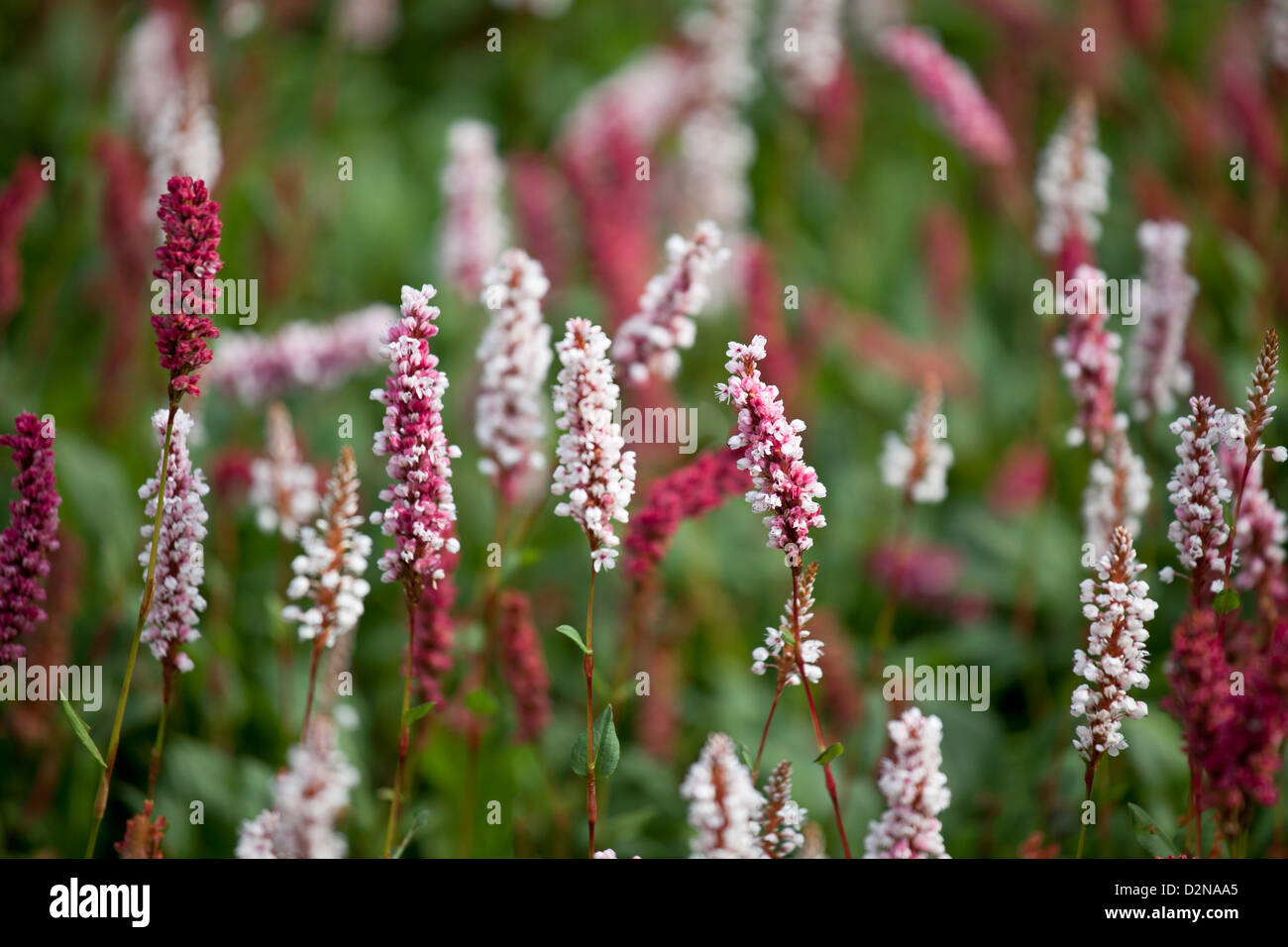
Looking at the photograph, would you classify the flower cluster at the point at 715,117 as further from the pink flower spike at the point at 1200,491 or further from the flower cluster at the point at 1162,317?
the pink flower spike at the point at 1200,491

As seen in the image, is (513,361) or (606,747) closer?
(606,747)

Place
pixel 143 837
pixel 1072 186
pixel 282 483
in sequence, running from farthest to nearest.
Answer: pixel 1072 186, pixel 282 483, pixel 143 837

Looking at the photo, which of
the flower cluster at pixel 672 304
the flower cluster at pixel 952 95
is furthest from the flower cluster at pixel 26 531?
the flower cluster at pixel 952 95

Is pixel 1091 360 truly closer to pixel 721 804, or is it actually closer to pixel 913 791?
pixel 913 791

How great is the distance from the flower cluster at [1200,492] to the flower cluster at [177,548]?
5.26ft

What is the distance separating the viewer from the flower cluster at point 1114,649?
1.82 m

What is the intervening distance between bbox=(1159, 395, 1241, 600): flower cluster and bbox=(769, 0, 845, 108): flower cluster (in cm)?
269

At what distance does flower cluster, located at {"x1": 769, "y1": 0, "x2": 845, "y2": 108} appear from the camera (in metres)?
4.23

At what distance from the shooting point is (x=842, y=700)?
123 inches

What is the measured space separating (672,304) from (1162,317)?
47.2 inches

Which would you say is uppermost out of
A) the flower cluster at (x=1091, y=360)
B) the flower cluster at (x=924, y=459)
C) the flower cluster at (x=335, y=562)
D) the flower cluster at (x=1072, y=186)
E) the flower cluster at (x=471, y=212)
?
the flower cluster at (x=471, y=212)

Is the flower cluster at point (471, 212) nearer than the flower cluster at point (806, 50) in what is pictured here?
Yes

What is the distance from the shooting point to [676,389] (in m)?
4.50

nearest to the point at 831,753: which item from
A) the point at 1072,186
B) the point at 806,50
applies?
the point at 1072,186
